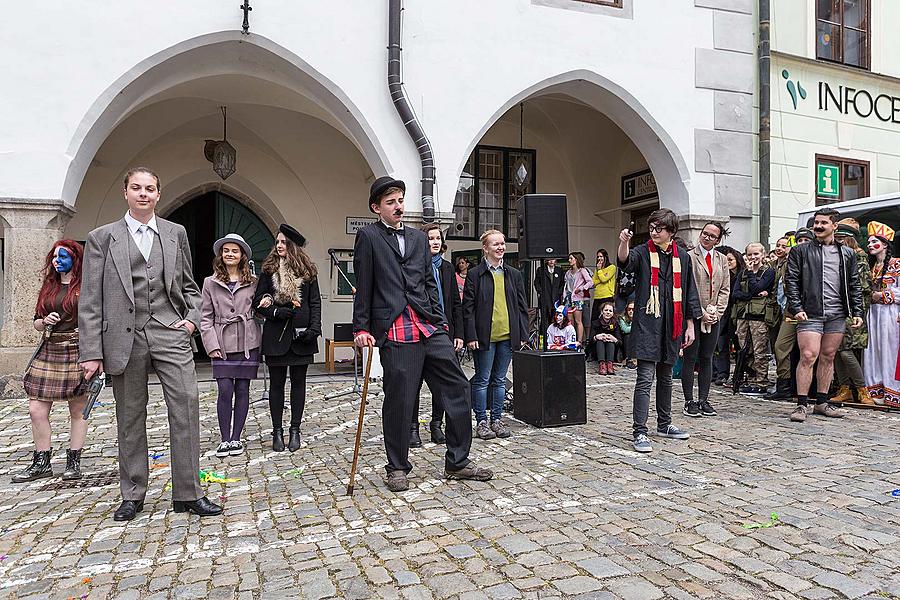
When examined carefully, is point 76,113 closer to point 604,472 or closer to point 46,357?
point 46,357

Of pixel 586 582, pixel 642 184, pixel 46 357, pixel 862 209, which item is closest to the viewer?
pixel 586 582

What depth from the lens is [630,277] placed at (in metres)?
5.61

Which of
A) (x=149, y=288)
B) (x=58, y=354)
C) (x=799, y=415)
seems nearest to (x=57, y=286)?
(x=58, y=354)

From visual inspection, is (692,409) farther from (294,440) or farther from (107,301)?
(107,301)

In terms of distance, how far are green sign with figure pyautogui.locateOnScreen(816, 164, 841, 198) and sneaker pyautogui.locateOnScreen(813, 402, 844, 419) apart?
6.39m

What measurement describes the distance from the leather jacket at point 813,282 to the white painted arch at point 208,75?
17.2 feet

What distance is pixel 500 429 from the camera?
19.5 ft

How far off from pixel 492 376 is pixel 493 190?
8.68m

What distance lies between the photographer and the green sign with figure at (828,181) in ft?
39.3

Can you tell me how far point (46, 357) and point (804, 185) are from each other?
1153cm

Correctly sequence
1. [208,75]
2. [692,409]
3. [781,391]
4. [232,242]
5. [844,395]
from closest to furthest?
1. [232,242]
2. [692,409]
3. [844,395]
4. [781,391]
5. [208,75]

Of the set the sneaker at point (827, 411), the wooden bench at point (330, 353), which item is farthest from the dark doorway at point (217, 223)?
the sneaker at point (827, 411)

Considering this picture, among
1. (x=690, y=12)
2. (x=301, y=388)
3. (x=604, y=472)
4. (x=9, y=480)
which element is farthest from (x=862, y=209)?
(x=9, y=480)

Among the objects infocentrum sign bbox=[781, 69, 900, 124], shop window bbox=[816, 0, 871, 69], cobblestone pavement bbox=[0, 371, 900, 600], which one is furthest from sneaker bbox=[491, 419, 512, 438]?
shop window bbox=[816, 0, 871, 69]
